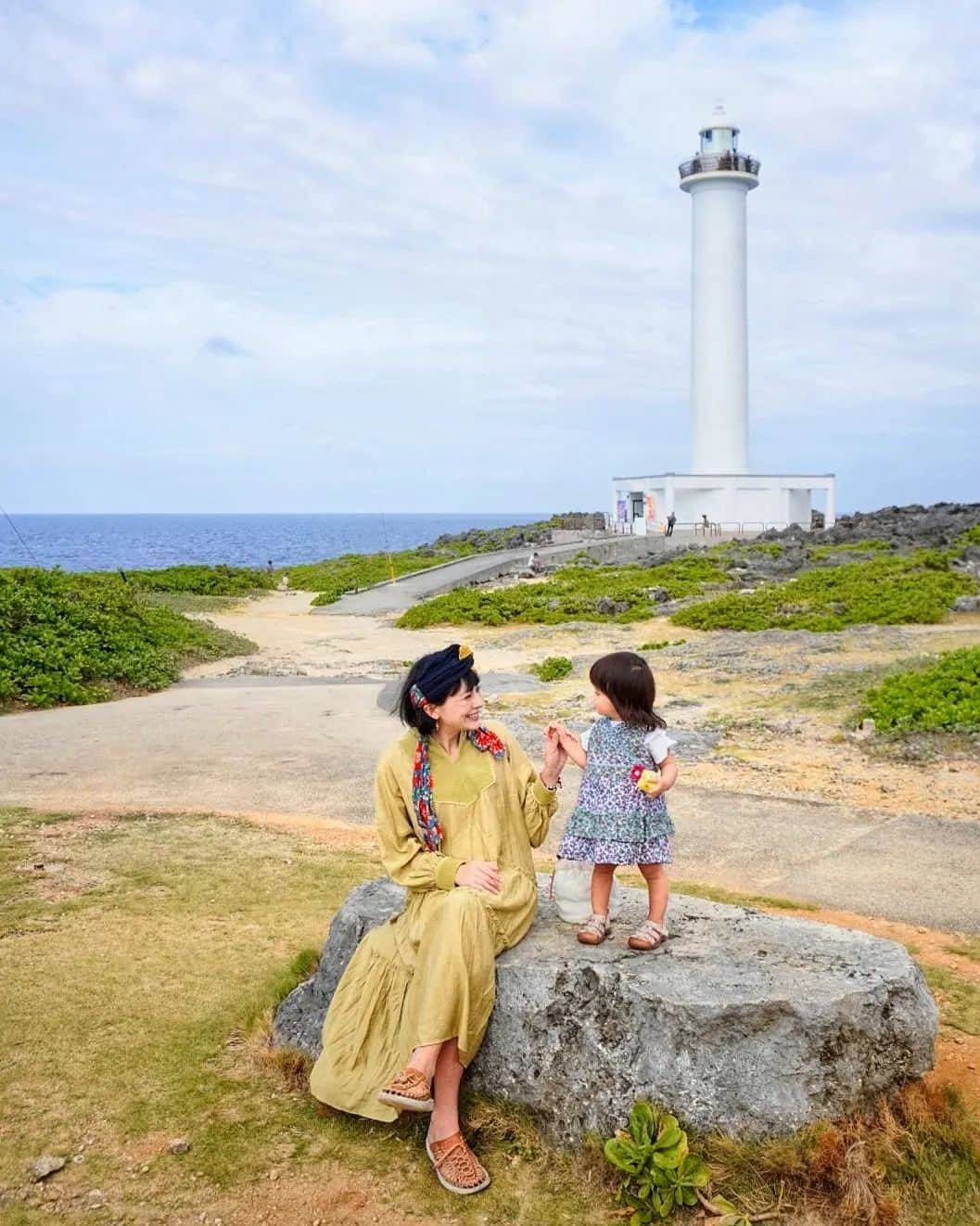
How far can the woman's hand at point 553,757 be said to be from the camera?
4477mm

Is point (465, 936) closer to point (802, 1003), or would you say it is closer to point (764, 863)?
point (802, 1003)

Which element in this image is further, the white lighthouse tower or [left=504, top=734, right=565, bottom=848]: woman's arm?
the white lighthouse tower

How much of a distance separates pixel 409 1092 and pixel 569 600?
66.4 ft

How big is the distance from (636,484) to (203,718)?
3589cm

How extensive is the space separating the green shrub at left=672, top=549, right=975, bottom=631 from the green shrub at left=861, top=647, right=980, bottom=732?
6289 millimetres

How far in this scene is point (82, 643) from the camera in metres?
15.8

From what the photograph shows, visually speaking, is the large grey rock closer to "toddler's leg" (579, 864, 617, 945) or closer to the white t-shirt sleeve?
"toddler's leg" (579, 864, 617, 945)

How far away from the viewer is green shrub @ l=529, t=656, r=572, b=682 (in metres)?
15.1

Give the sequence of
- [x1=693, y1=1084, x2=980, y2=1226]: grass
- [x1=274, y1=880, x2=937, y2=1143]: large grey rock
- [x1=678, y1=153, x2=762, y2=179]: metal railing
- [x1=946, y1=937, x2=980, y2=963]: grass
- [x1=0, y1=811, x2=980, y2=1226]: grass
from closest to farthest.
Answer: [x1=693, y1=1084, x2=980, y2=1226]: grass → [x1=0, y1=811, x2=980, y2=1226]: grass → [x1=274, y1=880, x2=937, y2=1143]: large grey rock → [x1=946, y1=937, x2=980, y2=963]: grass → [x1=678, y1=153, x2=762, y2=179]: metal railing

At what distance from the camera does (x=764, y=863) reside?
768cm

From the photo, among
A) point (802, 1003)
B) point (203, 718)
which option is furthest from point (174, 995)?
point (203, 718)

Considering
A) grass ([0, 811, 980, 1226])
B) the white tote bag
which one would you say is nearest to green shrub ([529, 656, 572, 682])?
grass ([0, 811, 980, 1226])

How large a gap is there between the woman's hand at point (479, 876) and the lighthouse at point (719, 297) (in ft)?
137

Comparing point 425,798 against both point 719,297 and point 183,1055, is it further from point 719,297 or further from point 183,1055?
point 719,297
